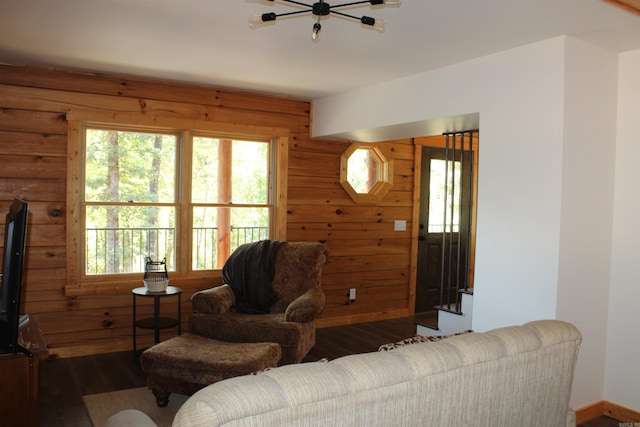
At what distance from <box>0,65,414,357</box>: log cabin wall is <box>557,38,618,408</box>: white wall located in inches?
105

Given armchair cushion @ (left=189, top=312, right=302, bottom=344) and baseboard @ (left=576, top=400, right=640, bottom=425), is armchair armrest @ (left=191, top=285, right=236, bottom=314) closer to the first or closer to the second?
armchair cushion @ (left=189, top=312, right=302, bottom=344)

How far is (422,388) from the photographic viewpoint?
4.66 feet

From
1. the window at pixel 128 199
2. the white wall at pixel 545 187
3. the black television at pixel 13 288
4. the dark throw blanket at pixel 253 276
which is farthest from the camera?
the window at pixel 128 199

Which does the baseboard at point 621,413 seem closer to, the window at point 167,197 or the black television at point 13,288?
the window at point 167,197

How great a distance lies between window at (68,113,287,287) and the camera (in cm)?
432

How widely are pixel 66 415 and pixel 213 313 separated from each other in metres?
1.15

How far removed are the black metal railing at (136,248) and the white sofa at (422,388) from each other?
11.5 ft

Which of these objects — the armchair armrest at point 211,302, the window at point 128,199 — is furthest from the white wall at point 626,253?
the window at point 128,199

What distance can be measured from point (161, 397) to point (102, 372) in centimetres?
95

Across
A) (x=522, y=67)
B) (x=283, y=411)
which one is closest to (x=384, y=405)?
(x=283, y=411)

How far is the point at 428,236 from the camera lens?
607 centimetres

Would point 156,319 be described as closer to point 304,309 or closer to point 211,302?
point 211,302

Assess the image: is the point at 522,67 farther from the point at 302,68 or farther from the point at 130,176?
the point at 130,176

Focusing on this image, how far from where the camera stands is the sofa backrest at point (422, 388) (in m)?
1.14
